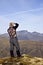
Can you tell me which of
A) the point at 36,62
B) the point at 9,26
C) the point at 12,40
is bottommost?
the point at 36,62

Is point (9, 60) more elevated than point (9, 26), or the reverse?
point (9, 26)

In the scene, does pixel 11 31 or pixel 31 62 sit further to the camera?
pixel 11 31

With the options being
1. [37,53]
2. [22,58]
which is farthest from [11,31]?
[37,53]

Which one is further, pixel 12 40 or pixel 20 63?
pixel 12 40

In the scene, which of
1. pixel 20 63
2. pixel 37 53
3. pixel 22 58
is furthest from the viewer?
pixel 37 53

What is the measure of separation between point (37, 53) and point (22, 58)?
356 feet

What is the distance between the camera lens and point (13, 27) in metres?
19.2

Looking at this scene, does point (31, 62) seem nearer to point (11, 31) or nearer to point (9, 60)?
point (9, 60)

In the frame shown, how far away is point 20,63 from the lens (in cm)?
1697

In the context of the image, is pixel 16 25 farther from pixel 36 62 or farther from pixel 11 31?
pixel 36 62

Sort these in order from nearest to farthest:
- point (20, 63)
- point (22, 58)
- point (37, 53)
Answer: point (20, 63)
point (22, 58)
point (37, 53)

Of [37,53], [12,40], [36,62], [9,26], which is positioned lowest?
[37,53]

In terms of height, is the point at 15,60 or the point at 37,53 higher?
the point at 15,60

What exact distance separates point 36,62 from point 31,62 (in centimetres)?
47
